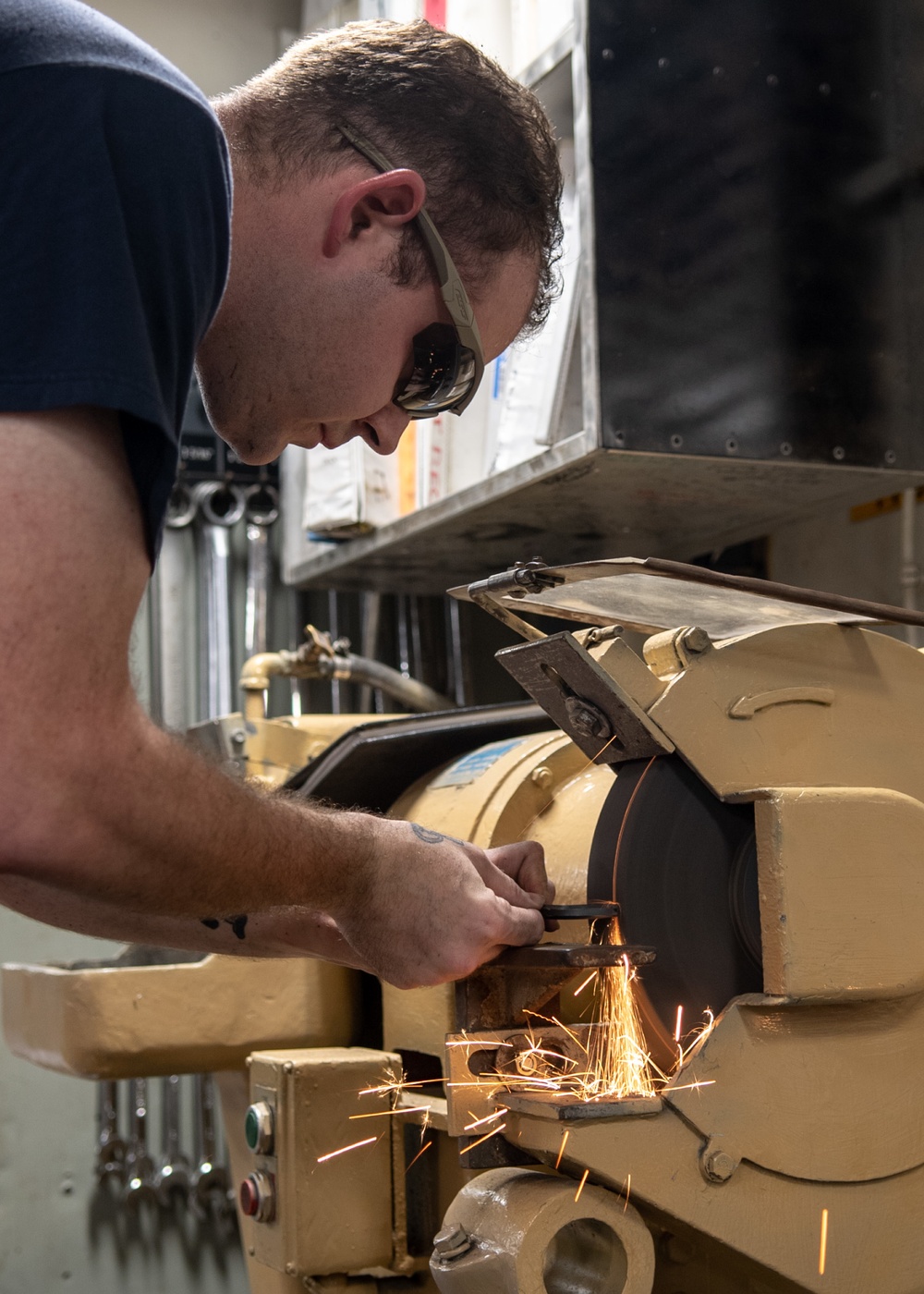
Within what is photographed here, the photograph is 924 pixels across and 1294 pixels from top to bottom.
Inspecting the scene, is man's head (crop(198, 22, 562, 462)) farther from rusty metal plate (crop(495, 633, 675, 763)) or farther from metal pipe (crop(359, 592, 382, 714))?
metal pipe (crop(359, 592, 382, 714))

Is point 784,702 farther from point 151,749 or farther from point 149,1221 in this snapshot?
point 149,1221

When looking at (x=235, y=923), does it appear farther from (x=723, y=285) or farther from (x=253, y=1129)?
(x=723, y=285)

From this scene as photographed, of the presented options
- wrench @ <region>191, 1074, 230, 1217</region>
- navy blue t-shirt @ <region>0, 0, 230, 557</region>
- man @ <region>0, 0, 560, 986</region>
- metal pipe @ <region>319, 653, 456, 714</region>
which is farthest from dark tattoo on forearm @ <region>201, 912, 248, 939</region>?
wrench @ <region>191, 1074, 230, 1217</region>

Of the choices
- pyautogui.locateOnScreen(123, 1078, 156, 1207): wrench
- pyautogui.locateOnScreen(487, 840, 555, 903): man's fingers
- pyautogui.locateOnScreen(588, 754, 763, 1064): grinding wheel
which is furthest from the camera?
pyautogui.locateOnScreen(123, 1078, 156, 1207): wrench

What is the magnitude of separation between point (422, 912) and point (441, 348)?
476 millimetres

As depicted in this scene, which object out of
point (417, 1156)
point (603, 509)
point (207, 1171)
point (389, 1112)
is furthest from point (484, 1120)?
point (207, 1171)

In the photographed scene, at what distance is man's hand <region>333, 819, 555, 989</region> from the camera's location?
3.44ft

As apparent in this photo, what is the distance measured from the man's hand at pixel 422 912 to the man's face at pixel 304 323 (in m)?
0.35

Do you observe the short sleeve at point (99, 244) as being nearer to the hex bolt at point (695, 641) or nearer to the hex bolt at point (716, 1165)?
the hex bolt at point (695, 641)

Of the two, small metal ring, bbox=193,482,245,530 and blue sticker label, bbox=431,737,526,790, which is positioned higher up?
small metal ring, bbox=193,482,245,530

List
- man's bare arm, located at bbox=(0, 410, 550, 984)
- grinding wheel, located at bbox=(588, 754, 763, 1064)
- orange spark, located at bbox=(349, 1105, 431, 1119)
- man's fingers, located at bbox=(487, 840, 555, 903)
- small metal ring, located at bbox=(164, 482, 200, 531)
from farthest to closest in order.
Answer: small metal ring, located at bbox=(164, 482, 200, 531) → orange spark, located at bbox=(349, 1105, 431, 1119) → man's fingers, located at bbox=(487, 840, 555, 903) → grinding wheel, located at bbox=(588, 754, 763, 1064) → man's bare arm, located at bbox=(0, 410, 550, 984)

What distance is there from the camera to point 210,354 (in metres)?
1.06

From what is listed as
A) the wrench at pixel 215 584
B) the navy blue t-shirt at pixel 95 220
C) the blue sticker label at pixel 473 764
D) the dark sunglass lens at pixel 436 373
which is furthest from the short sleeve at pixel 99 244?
the wrench at pixel 215 584

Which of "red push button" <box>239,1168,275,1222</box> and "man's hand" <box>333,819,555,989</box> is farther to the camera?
"red push button" <box>239,1168,275,1222</box>
